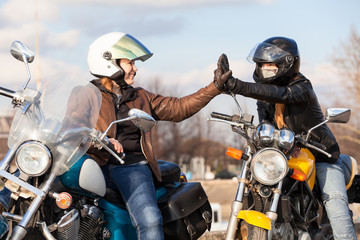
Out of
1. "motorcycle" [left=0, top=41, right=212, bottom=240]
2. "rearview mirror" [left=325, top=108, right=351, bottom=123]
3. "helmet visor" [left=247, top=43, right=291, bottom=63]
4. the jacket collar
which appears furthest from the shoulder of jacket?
"motorcycle" [left=0, top=41, right=212, bottom=240]

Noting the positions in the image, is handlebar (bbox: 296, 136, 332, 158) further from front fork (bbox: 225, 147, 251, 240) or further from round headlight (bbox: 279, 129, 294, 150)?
front fork (bbox: 225, 147, 251, 240)

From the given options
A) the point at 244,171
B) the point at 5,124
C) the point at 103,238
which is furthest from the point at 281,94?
the point at 5,124

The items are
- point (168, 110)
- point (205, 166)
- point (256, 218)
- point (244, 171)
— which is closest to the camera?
point (256, 218)

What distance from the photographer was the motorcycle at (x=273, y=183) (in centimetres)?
443

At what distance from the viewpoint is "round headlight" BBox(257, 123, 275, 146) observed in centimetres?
456

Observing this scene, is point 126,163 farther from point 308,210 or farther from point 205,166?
point 205,166

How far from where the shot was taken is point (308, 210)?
497 cm

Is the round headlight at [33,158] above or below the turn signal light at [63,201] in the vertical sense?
above

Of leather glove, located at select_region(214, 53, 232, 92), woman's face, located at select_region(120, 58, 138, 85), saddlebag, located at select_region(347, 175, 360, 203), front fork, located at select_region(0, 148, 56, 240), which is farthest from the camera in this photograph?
saddlebag, located at select_region(347, 175, 360, 203)

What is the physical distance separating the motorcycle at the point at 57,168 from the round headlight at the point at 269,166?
929 millimetres

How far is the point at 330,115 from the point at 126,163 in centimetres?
168

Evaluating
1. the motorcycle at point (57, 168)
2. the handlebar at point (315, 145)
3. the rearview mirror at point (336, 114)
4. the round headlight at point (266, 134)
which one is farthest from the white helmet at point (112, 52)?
the rearview mirror at point (336, 114)

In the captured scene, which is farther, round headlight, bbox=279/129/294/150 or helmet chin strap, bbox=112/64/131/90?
helmet chin strap, bbox=112/64/131/90

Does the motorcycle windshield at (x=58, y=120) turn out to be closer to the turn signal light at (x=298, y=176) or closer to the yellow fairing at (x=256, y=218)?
the yellow fairing at (x=256, y=218)
